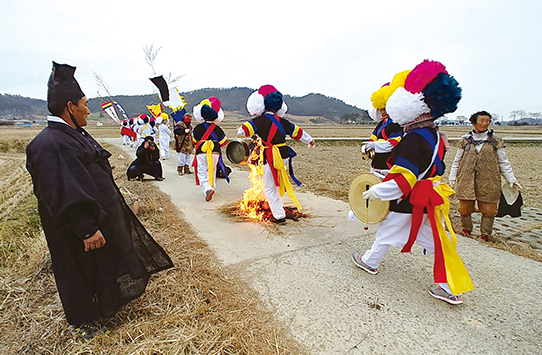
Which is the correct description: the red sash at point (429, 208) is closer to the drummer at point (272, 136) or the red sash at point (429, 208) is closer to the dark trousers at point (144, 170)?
the drummer at point (272, 136)

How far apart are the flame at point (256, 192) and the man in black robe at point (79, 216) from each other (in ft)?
8.32

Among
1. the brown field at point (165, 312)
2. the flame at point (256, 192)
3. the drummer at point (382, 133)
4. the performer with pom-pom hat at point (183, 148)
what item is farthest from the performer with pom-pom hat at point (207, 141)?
the drummer at point (382, 133)

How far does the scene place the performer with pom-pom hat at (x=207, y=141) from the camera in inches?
238

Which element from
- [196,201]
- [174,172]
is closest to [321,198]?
[196,201]

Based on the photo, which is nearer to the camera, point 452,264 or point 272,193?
point 452,264

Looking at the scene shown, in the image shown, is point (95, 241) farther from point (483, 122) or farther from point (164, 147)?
point (164, 147)

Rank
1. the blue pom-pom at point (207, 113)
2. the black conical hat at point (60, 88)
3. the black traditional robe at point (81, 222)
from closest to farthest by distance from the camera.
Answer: the black traditional robe at point (81, 222) < the black conical hat at point (60, 88) < the blue pom-pom at point (207, 113)

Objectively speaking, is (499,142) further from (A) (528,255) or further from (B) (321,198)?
(B) (321,198)

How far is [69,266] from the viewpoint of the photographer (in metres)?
2.00

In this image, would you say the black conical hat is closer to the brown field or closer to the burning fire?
the brown field

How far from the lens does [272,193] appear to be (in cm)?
446

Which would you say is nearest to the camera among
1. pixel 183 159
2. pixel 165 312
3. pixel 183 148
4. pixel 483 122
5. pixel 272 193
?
pixel 165 312

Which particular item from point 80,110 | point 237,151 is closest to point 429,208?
point 80,110

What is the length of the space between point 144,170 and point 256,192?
415 cm
